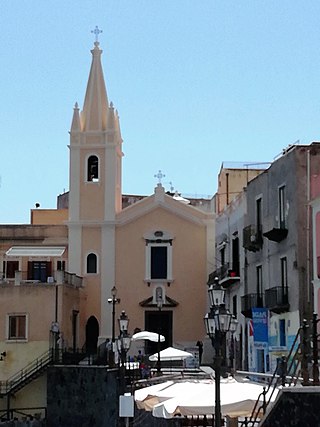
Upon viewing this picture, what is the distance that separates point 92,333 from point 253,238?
1537cm

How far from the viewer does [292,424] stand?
15211mm

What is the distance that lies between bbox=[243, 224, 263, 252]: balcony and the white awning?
47.9 feet

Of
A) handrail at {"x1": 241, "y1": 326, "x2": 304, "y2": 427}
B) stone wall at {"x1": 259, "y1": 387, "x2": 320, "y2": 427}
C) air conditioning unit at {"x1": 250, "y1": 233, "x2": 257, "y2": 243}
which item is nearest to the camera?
stone wall at {"x1": 259, "y1": 387, "x2": 320, "y2": 427}

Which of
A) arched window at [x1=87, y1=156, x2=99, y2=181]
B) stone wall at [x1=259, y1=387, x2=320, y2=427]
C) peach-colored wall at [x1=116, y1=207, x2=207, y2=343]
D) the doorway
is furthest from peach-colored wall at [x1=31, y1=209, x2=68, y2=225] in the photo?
stone wall at [x1=259, y1=387, x2=320, y2=427]

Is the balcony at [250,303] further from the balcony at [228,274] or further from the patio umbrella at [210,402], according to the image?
the patio umbrella at [210,402]

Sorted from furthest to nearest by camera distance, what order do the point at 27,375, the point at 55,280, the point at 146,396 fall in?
the point at 55,280
the point at 27,375
the point at 146,396

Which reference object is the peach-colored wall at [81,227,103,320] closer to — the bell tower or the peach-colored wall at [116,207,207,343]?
the bell tower

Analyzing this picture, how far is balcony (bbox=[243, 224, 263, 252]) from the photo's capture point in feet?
128

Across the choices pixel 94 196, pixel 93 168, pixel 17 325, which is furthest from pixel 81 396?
pixel 93 168

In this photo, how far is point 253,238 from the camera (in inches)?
1535

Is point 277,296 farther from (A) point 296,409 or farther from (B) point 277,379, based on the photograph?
(A) point 296,409

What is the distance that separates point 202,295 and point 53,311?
8.71m

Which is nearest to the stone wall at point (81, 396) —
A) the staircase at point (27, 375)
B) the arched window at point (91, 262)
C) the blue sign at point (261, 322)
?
the staircase at point (27, 375)

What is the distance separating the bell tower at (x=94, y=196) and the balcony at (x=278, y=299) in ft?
51.5
